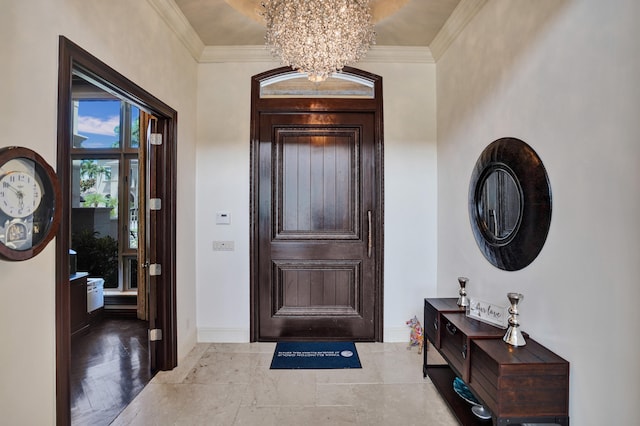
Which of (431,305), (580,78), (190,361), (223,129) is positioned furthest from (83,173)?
(580,78)

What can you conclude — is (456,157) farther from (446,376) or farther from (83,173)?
(83,173)

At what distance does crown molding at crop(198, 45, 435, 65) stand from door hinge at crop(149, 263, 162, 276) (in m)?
2.18

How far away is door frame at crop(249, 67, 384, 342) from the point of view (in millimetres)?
3230

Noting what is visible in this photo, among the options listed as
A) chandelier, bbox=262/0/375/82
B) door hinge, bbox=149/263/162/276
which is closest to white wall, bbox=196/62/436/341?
door hinge, bbox=149/263/162/276

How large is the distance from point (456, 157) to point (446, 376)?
1.90m

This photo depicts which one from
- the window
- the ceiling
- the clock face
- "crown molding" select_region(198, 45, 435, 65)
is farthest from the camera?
the window

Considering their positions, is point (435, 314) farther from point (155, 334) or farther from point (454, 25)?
point (454, 25)

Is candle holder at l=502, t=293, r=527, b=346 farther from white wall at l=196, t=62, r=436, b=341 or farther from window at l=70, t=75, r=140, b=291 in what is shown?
window at l=70, t=75, r=140, b=291

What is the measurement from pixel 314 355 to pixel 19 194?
2.57m

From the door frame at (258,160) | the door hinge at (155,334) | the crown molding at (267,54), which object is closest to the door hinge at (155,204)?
the door frame at (258,160)

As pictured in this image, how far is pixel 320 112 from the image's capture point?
327 centimetres

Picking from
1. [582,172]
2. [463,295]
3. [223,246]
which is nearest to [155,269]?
[223,246]

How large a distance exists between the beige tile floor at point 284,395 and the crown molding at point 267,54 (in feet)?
10.2

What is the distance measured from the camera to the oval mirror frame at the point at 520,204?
1669 mm
